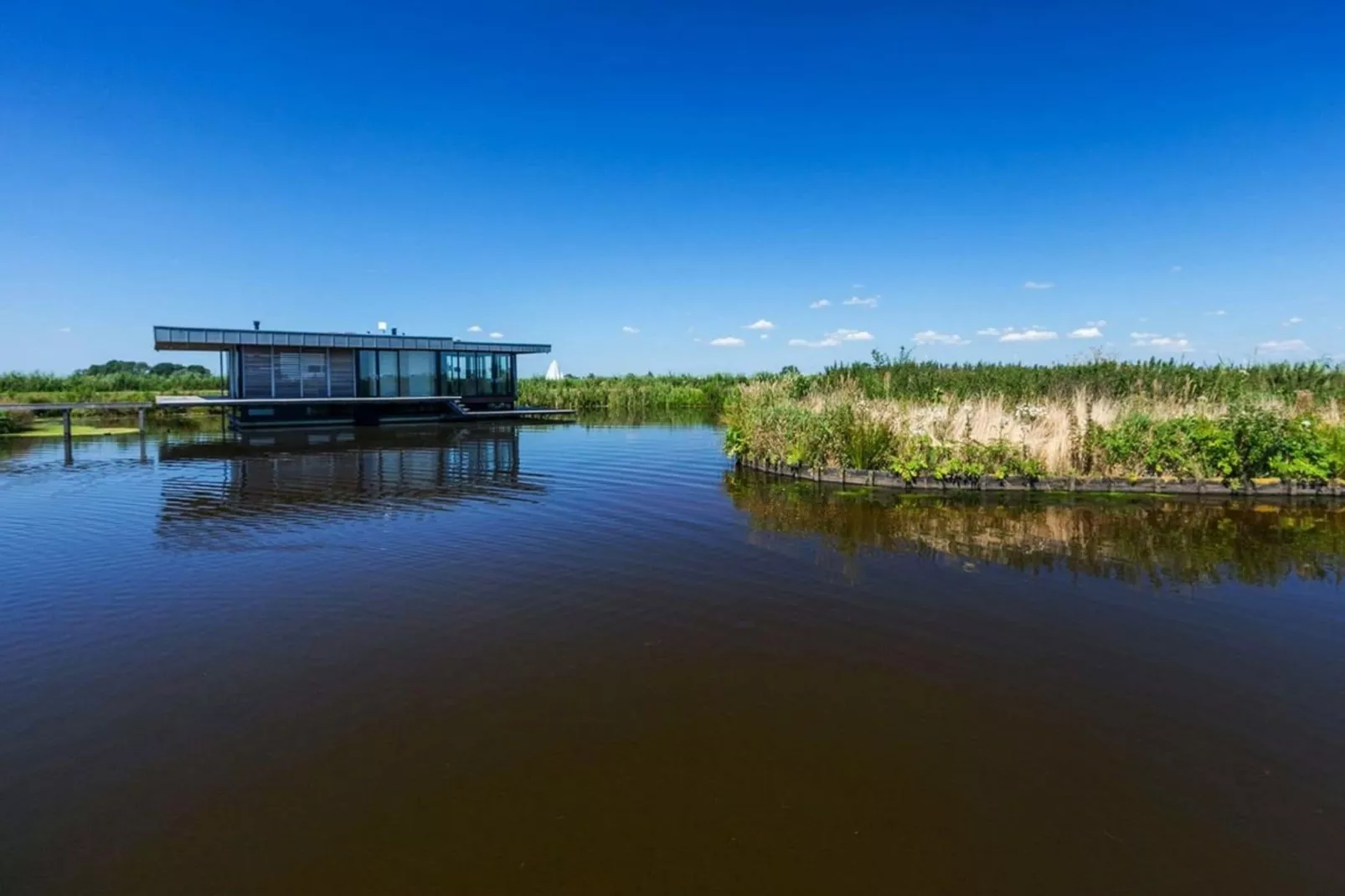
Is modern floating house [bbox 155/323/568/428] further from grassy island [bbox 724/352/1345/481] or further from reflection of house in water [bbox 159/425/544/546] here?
grassy island [bbox 724/352/1345/481]

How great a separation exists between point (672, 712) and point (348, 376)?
2604 centimetres

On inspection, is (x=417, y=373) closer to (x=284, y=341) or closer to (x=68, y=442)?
(x=284, y=341)

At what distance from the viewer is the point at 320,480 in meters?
13.5

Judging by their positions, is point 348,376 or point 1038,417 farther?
point 348,376

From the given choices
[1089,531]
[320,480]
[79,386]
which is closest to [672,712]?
[1089,531]

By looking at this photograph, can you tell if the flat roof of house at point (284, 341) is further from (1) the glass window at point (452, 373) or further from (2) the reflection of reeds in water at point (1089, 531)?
(2) the reflection of reeds in water at point (1089, 531)

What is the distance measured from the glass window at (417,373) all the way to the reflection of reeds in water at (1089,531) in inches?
775

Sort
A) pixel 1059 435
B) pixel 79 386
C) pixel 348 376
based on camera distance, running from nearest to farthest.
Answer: pixel 1059 435
pixel 348 376
pixel 79 386

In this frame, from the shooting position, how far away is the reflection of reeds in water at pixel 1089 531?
7418 mm

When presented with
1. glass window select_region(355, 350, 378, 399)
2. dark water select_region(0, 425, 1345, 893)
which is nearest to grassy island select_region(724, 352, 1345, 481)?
dark water select_region(0, 425, 1345, 893)

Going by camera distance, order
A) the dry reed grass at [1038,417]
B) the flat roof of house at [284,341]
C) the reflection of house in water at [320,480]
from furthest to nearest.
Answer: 1. the flat roof of house at [284,341]
2. the dry reed grass at [1038,417]
3. the reflection of house in water at [320,480]

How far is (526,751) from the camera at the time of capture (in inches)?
153

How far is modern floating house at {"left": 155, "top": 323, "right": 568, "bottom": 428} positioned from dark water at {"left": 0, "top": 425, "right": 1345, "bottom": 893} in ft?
57.8

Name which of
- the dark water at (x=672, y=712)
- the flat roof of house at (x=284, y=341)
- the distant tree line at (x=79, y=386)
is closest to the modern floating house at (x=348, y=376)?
the flat roof of house at (x=284, y=341)
